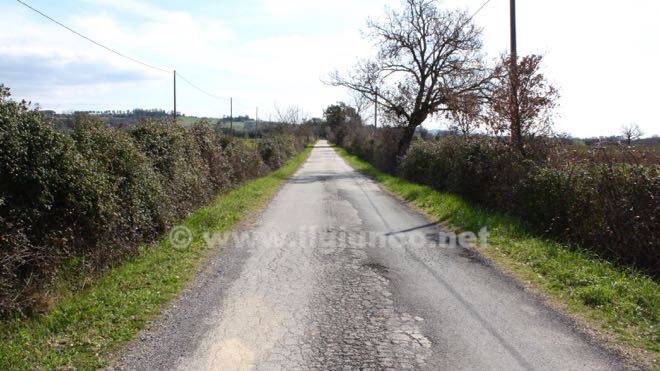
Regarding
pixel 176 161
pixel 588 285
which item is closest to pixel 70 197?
pixel 176 161

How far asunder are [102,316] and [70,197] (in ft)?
6.69

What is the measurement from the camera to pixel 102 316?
17.2ft

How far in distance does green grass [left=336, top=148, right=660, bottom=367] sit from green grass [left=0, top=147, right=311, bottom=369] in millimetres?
4717

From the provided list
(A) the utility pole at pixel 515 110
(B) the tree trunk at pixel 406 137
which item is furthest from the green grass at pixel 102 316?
(B) the tree trunk at pixel 406 137

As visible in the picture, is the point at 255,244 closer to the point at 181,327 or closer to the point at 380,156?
the point at 181,327

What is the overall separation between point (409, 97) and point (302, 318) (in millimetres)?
27302

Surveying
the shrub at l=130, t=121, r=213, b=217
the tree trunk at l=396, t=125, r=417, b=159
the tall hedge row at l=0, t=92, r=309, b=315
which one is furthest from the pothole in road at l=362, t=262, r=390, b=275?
the tree trunk at l=396, t=125, r=417, b=159

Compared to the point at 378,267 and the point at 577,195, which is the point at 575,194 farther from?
the point at 378,267

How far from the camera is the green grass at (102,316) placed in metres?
4.36

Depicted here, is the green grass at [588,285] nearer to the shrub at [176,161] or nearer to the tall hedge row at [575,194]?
the tall hedge row at [575,194]

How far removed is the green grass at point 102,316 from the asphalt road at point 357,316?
0.24m

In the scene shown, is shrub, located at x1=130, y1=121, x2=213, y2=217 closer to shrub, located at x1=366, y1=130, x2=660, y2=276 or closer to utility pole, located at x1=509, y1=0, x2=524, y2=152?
shrub, located at x1=366, y1=130, x2=660, y2=276

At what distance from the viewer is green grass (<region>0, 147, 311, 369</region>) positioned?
4363 millimetres

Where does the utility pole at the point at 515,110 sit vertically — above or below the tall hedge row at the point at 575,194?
above
